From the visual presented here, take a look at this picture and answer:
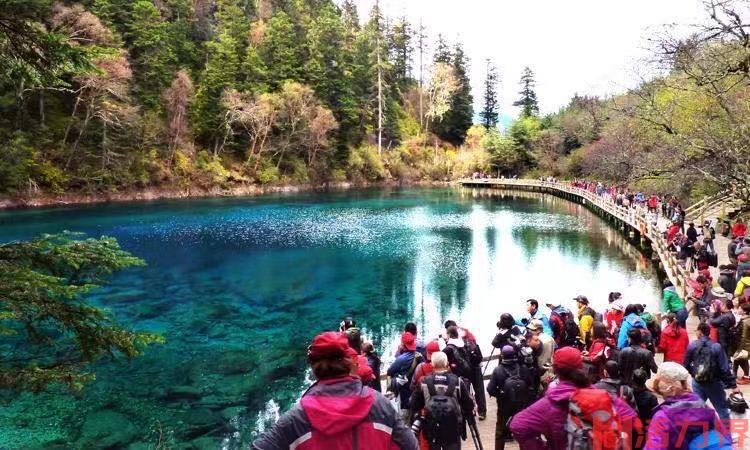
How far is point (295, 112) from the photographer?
177 ft

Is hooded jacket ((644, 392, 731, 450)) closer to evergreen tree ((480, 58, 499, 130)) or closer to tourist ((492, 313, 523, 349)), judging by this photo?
tourist ((492, 313, 523, 349))

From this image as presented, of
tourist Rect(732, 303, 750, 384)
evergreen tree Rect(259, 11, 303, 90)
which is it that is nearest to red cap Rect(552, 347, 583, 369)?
tourist Rect(732, 303, 750, 384)

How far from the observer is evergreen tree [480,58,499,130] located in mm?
88938

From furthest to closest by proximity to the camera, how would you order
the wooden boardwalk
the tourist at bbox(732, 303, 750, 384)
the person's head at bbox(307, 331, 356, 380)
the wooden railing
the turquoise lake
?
1. the wooden railing
2. the turquoise lake
3. the tourist at bbox(732, 303, 750, 384)
4. the wooden boardwalk
5. the person's head at bbox(307, 331, 356, 380)

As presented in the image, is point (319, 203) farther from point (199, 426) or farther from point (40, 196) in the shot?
point (199, 426)

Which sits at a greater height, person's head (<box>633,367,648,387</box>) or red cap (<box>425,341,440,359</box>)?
red cap (<box>425,341,440,359</box>)

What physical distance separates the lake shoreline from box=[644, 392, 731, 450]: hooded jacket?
4200cm

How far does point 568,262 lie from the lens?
22672 millimetres

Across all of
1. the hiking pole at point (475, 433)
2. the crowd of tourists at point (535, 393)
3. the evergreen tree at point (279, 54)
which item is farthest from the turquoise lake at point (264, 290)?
the evergreen tree at point (279, 54)

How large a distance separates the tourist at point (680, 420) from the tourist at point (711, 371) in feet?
8.64

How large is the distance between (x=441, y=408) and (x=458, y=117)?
79009mm

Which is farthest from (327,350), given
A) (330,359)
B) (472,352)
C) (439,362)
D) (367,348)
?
(472,352)

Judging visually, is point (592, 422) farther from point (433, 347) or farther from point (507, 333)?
point (507, 333)

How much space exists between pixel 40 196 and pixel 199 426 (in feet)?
122
